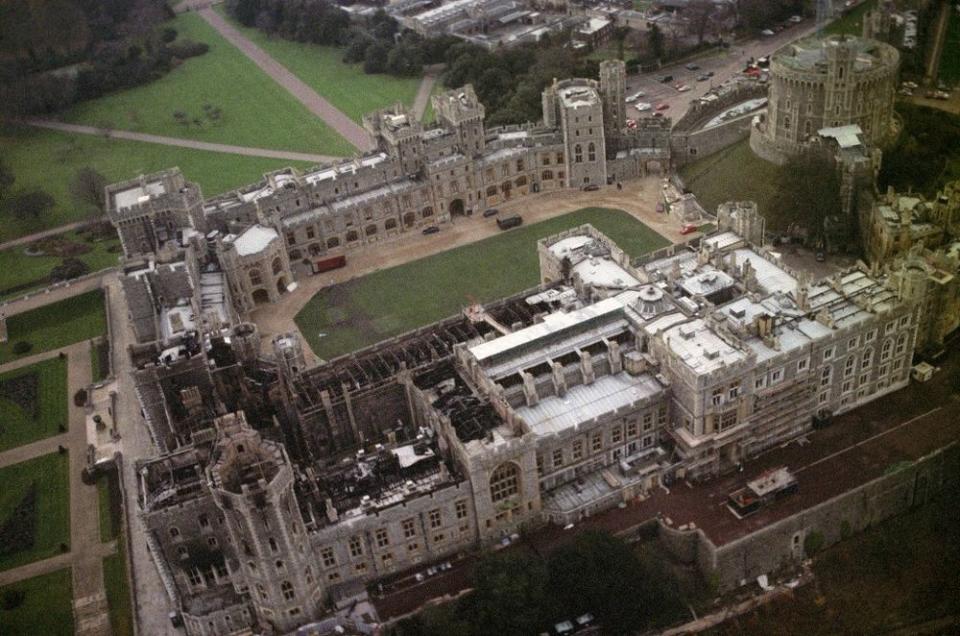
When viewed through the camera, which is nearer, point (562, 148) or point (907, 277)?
point (907, 277)

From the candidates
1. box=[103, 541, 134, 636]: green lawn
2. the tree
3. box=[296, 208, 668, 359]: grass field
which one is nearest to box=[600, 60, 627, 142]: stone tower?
box=[296, 208, 668, 359]: grass field

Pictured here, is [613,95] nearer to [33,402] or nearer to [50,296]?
[50,296]

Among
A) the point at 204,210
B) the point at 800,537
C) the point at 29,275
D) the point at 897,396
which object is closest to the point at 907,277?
the point at 897,396

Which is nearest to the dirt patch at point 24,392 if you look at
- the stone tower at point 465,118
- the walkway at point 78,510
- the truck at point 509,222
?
the walkway at point 78,510

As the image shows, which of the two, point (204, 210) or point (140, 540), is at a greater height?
point (204, 210)

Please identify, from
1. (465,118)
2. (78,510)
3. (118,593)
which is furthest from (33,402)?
(465,118)

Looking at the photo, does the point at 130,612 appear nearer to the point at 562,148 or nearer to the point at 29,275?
the point at 29,275

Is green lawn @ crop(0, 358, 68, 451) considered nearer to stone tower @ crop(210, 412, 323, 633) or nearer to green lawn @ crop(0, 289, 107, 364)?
green lawn @ crop(0, 289, 107, 364)

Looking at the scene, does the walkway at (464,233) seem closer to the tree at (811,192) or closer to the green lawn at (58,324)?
the tree at (811,192)
